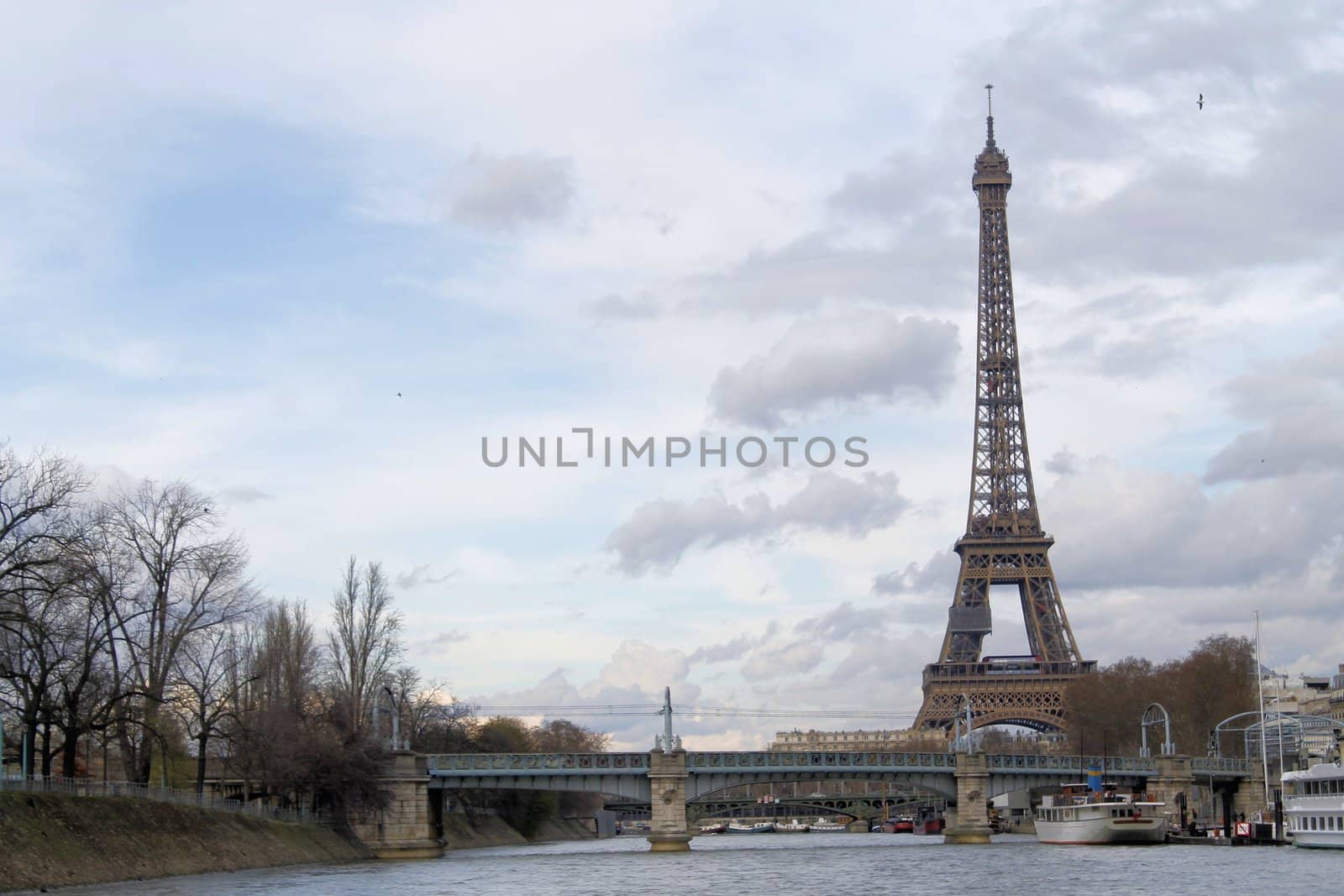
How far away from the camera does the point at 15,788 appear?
211 feet

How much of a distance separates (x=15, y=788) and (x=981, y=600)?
468 feet

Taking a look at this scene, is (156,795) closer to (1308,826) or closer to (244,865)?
(244,865)

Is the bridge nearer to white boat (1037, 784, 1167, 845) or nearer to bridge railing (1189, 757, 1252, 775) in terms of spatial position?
bridge railing (1189, 757, 1252, 775)

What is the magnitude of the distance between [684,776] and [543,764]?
8859 millimetres

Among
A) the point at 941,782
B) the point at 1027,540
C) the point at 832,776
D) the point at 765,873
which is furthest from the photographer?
the point at 1027,540

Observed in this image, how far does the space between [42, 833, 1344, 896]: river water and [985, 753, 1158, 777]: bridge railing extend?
11.1m

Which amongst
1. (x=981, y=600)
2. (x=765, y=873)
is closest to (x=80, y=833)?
(x=765, y=873)

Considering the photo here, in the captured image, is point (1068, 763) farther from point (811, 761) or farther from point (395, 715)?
point (395, 715)

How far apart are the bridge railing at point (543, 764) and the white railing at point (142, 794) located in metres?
9.55

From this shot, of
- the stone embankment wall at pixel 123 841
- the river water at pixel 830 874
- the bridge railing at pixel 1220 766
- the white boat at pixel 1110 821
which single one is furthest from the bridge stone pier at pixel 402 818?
the bridge railing at pixel 1220 766

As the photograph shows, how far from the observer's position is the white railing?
66688mm

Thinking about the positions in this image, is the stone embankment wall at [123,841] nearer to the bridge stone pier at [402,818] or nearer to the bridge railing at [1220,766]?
the bridge stone pier at [402,818]

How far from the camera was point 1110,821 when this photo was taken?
105688mm

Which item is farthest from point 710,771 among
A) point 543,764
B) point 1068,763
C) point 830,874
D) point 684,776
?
point 1068,763
